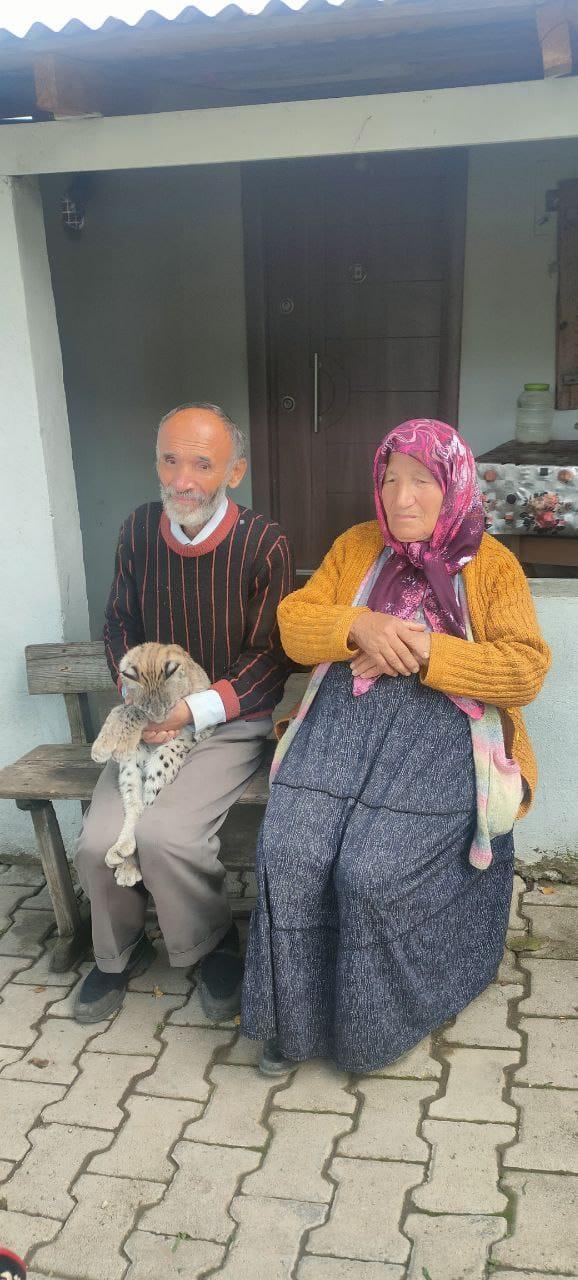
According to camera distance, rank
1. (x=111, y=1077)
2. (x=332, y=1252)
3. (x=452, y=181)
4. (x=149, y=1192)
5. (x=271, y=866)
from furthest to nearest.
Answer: (x=452, y=181), (x=111, y=1077), (x=271, y=866), (x=149, y=1192), (x=332, y=1252)

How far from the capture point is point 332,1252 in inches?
88.9

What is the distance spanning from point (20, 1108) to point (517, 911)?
1773 millimetres

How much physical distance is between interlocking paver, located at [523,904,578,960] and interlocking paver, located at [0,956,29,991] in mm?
1749

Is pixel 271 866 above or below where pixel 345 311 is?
below

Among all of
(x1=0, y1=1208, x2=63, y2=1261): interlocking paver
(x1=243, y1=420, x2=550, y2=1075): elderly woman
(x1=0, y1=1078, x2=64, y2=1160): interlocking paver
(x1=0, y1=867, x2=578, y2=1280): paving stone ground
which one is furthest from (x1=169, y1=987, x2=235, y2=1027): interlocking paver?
(x1=0, y1=1208, x2=63, y2=1261): interlocking paver

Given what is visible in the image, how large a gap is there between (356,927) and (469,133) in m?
2.32

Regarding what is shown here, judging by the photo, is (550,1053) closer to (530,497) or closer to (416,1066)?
(416,1066)

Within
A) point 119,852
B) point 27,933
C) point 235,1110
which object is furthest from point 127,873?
point 27,933

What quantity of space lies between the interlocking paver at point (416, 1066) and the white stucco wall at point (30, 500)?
5.54 feet

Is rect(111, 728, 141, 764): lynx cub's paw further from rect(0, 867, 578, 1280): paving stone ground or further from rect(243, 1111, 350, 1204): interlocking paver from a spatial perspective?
rect(243, 1111, 350, 1204): interlocking paver

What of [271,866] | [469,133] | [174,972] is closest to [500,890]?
[271,866]

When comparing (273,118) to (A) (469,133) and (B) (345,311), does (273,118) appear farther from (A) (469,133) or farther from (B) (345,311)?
(B) (345,311)

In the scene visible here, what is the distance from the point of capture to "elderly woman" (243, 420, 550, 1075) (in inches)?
104

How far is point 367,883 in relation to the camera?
2539 mm
